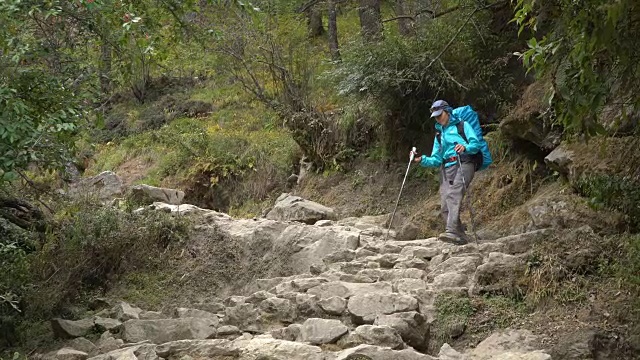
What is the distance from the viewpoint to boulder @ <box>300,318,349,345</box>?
22.4 feet

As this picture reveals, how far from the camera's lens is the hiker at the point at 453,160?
388 inches

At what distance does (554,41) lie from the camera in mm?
5758

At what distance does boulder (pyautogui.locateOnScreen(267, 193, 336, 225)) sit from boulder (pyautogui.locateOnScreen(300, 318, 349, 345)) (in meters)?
5.92

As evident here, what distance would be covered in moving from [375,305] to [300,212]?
5542mm

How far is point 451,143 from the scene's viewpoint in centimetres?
1007

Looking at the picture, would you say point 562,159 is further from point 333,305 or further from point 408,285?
point 333,305

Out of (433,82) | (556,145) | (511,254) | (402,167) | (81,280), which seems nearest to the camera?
(511,254)

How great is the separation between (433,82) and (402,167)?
2312mm

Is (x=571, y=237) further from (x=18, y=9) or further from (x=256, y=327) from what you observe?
(x=18, y=9)

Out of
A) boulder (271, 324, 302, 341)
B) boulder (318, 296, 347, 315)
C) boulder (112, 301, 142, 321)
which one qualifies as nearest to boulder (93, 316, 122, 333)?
boulder (112, 301, 142, 321)

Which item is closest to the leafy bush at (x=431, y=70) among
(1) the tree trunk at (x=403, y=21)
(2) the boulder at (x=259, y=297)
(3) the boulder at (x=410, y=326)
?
(1) the tree trunk at (x=403, y=21)

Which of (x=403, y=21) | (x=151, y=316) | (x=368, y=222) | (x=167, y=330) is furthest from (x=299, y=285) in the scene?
(x=403, y=21)

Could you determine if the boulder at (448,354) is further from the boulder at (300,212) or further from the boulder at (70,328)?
the boulder at (300,212)

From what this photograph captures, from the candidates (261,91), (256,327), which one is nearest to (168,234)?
(256,327)
